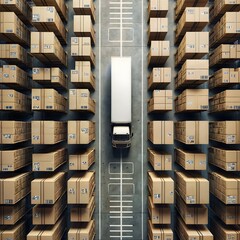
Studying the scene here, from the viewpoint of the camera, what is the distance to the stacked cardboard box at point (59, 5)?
12.9ft

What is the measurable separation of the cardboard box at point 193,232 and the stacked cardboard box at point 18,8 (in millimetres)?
5231

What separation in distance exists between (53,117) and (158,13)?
3.13 metres

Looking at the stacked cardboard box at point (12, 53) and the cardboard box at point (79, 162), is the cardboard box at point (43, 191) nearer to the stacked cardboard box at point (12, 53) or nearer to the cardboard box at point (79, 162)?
the cardboard box at point (79, 162)

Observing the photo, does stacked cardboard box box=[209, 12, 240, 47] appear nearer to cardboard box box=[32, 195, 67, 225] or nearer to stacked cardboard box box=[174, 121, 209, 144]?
stacked cardboard box box=[174, 121, 209, 144]

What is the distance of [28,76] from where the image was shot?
436 cm

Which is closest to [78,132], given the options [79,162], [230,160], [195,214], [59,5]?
[79,162]

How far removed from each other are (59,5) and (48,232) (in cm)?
434

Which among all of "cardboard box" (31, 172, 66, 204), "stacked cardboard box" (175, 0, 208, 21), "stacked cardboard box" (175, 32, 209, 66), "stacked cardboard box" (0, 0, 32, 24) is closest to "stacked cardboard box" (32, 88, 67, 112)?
"cardboard box" (31, 172, 66, 204)

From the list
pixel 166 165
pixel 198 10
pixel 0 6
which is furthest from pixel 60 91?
pixel 198 10

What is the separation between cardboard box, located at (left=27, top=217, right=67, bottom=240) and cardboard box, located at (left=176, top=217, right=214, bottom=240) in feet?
8.05

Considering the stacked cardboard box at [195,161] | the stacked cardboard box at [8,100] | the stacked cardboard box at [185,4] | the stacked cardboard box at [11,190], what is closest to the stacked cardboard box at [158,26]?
the stacked cardboard box at [185,4]

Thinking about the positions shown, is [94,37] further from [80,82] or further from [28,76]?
[28,76]

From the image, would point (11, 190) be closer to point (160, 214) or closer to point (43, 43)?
point (43, 43)

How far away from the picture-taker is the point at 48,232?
12.4 feet
